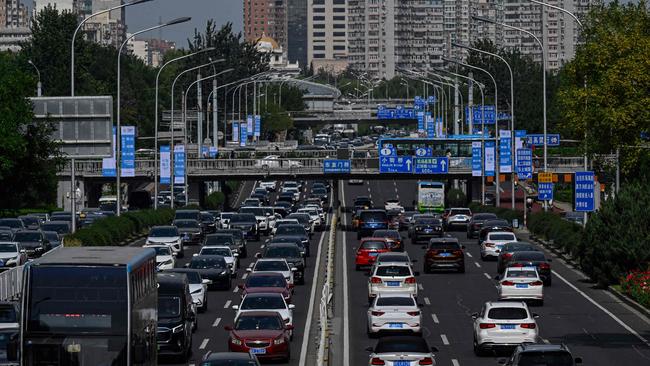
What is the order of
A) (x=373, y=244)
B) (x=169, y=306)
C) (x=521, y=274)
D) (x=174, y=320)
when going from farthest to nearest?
(x=373, y=244) < (x=521, y=274) < (x=169, y=306) < (x=174, y=320)

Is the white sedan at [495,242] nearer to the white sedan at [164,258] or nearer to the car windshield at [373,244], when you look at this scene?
the car windshield at [373,244]

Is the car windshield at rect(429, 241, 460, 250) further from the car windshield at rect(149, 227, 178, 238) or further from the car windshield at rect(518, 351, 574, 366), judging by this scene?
the car windshield at rect(518, 351, 574, 366)

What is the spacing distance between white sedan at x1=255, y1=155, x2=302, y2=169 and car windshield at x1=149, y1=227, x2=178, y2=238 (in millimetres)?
41693

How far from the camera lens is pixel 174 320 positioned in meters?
35.4

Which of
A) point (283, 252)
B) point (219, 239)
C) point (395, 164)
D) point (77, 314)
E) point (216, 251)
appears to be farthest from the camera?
point (395, 164)

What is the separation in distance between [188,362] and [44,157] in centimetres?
2020

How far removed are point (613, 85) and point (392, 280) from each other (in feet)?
36.1

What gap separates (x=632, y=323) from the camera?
44.3 m

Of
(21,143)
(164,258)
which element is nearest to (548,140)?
(164,258)

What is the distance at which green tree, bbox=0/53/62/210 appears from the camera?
168ft

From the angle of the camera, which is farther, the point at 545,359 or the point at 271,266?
the point at 271,266

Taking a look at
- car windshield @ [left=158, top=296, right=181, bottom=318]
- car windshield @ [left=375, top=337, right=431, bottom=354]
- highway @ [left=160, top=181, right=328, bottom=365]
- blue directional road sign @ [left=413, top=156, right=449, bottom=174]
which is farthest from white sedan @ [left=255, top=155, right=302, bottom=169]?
car windshield @ [left=375, top=337, right=431, bottom=354]

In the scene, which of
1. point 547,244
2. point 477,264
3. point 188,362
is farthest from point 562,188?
point 188,362

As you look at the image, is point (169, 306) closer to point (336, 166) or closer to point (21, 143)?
point (21, 143)
